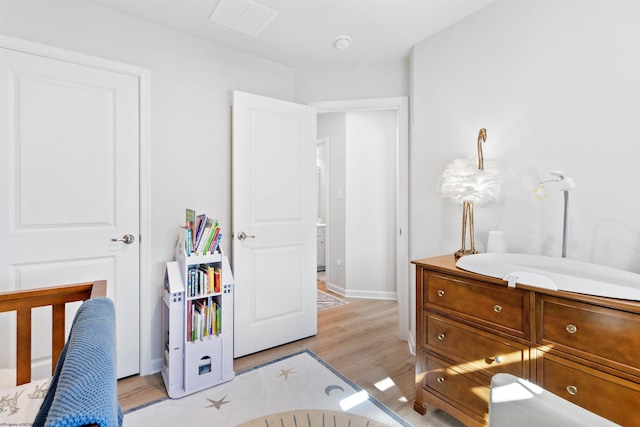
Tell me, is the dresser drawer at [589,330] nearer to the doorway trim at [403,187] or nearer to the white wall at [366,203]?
the doorway trim at [403,187]

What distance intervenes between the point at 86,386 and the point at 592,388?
5.03 ft

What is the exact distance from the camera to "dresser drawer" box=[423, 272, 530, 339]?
1320 mm

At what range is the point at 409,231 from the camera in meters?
2.60

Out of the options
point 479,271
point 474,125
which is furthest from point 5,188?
point 474,125

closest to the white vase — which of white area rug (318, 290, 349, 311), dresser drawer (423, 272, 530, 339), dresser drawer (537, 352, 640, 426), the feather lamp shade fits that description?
the feather lamp shade

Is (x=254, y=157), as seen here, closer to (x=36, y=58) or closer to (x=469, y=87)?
(x=36, y=58)

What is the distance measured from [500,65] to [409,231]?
1.31m

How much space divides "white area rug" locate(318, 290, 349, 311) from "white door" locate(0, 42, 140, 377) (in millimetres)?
1939

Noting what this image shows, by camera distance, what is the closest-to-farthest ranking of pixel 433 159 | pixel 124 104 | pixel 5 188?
pixel 5 188 < pixel 124 104 < pixel 433 159

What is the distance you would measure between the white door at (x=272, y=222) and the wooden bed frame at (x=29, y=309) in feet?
3.82

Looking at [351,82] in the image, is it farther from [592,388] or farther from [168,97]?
[592,388]

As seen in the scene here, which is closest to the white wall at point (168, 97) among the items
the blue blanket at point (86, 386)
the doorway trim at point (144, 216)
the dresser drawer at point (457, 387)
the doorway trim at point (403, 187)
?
the doorway trim at point (144, 216)

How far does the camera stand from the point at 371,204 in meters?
3.92

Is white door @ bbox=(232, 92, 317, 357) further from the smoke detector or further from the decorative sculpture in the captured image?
the decorative sculpture
